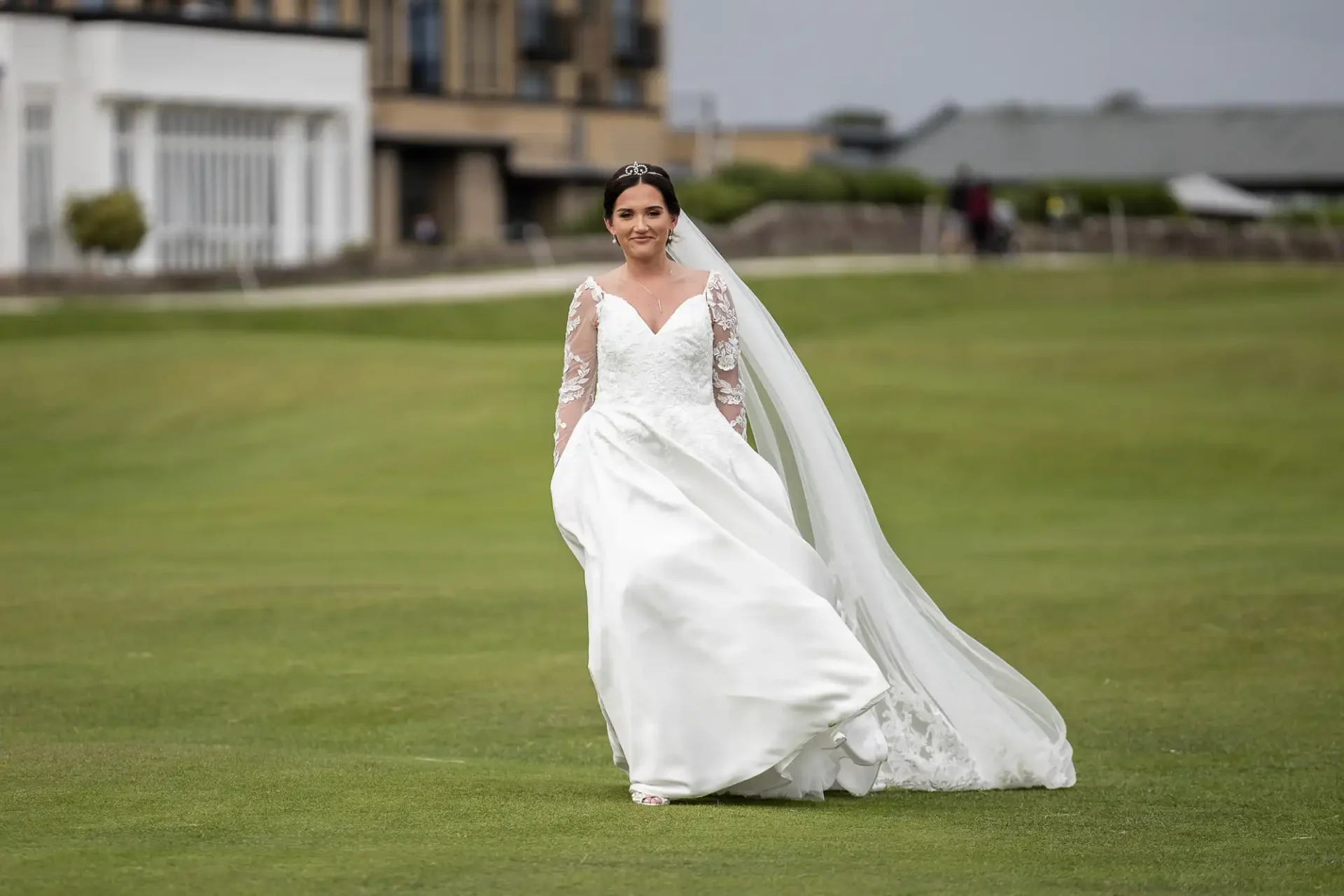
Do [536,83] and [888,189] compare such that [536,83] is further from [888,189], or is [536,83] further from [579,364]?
[579,364]

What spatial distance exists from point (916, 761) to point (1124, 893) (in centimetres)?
241

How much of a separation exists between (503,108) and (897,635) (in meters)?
62.2

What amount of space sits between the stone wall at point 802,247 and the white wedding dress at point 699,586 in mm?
33955

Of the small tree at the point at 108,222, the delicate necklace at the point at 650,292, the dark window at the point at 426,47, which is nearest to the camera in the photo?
the delicate necklace at the point at 650,292

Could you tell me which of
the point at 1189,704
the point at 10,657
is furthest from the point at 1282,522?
the point at 10,657

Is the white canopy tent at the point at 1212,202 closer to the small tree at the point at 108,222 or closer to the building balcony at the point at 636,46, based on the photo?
the building balcony at the point at 636,46

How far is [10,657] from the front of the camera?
13461mm

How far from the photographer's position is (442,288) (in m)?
43.3

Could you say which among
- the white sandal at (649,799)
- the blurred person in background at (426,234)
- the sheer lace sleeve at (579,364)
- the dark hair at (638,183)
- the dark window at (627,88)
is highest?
the dark window at (627,88)

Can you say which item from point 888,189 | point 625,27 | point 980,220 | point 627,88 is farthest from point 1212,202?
point 980,220

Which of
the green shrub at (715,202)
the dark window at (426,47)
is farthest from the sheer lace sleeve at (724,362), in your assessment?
the dark window at (426,47)

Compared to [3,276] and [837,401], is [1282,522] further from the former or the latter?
[3,276]

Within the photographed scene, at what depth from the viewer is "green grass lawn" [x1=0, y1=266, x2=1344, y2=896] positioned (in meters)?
7.42

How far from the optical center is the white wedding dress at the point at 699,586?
8273 mm
